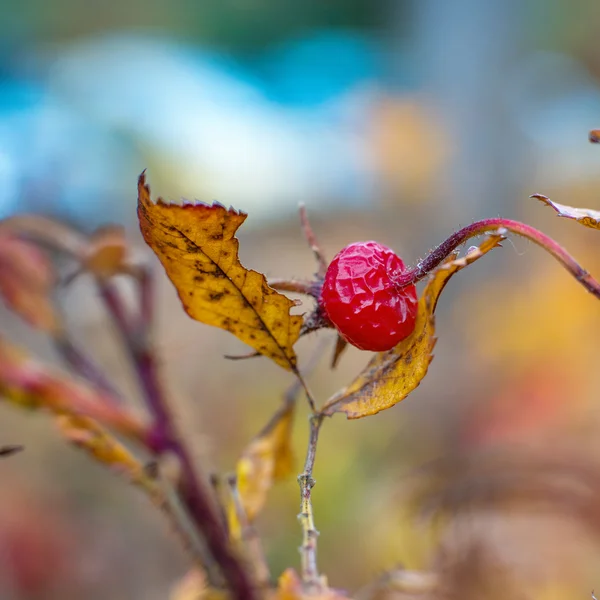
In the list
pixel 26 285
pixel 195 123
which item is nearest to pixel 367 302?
pixel 26 285

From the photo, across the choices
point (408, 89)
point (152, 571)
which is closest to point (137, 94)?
point (408, 89)

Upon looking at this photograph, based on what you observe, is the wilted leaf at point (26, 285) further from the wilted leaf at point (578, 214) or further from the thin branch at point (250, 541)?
the wilted leaf at point (578, 214)

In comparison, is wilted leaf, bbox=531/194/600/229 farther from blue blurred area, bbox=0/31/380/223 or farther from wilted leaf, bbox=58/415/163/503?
blue blurred area, bbox=0/31/380/223

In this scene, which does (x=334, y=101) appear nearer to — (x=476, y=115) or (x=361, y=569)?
(x=476, y=115)

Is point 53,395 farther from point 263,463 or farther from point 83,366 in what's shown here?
point 263,463

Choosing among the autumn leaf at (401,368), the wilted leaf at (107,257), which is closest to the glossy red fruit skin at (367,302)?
the autumn leaf at (401,368)

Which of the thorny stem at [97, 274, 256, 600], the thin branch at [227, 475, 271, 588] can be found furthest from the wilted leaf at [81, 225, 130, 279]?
the thin branch at [227, 475, 271, 588]
